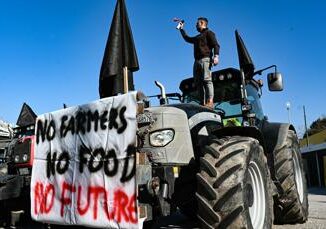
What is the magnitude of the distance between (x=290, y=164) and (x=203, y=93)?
1.76m

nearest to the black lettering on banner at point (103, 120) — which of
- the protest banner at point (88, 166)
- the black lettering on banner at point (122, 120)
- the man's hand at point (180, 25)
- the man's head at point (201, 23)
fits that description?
the protest banner at point (88, 166)

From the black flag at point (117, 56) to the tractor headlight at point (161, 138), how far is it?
1.22 m

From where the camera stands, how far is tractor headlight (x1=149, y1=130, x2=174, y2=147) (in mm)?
4457

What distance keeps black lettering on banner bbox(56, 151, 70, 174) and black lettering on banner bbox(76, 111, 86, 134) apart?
0.30 metres

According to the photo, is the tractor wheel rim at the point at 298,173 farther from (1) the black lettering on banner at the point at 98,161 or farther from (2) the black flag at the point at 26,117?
(2) the black flag at the point at 26,117

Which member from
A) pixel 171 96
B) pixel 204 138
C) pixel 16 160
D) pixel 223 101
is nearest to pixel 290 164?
pixel 223 101

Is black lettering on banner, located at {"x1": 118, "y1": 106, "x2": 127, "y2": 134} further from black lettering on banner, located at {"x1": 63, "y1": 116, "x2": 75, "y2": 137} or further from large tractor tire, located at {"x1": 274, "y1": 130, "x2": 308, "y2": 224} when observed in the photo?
large tractor tire, located at {"x1": 274, "y1": 130, "x2": 308, "y2": 224}

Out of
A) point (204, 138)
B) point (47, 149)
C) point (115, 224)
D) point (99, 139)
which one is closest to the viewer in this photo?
point (115, 224)

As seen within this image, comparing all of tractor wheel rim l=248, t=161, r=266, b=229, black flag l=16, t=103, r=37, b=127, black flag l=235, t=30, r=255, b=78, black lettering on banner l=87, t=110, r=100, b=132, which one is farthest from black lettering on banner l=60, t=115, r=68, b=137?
black flag l=16, t=103, r=37, b=127

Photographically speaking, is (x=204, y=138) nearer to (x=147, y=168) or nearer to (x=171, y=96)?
(x=147, y=168)

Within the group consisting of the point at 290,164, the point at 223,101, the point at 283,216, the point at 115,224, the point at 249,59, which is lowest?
the point at 283,216

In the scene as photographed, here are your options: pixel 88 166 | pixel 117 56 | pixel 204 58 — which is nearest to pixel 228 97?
pixel 204 58

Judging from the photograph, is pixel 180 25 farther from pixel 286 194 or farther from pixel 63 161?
pixel 63 161

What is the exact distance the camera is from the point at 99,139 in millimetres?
4266
